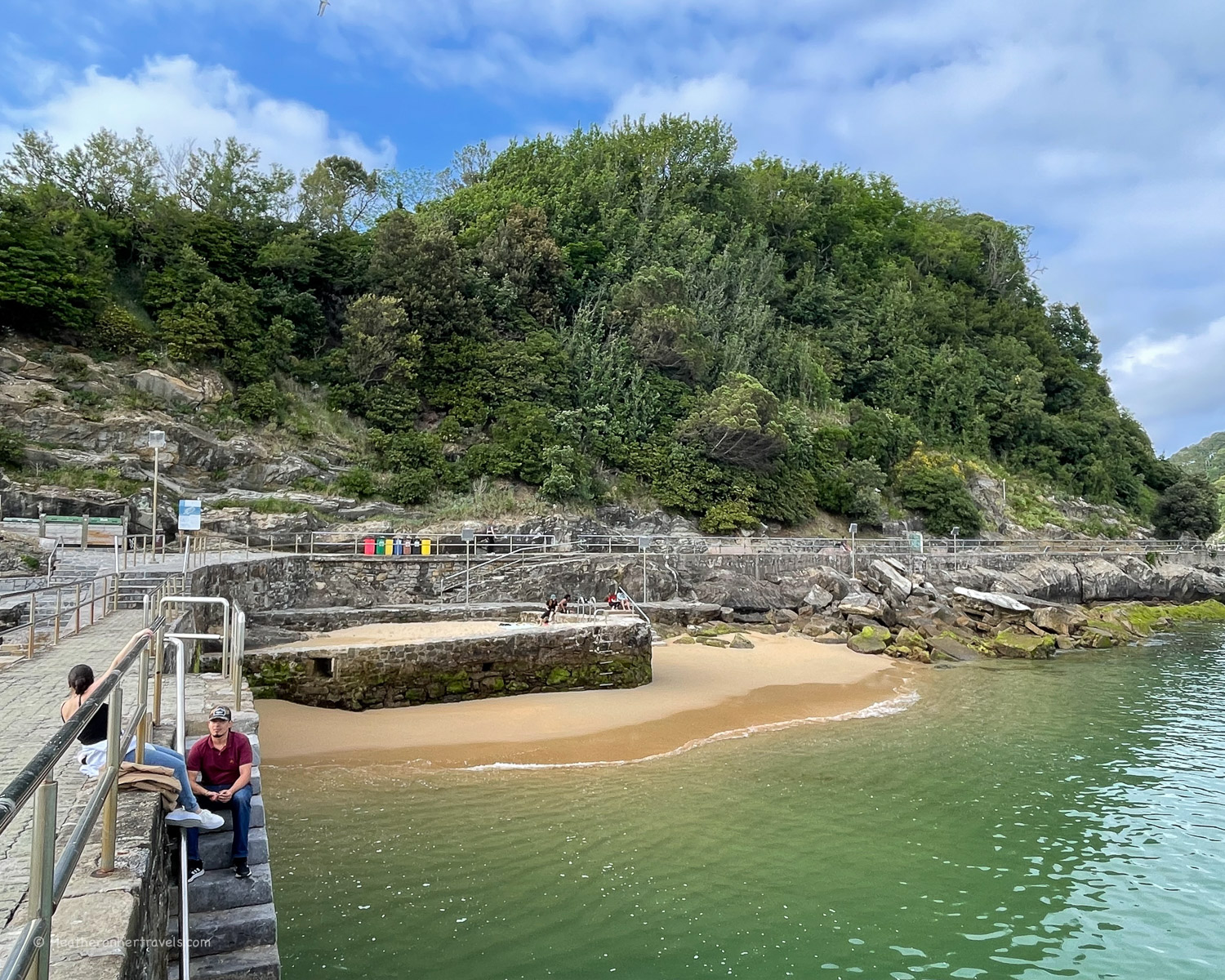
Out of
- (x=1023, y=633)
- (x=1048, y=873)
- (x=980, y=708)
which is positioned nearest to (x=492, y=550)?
(x=980, y=708)

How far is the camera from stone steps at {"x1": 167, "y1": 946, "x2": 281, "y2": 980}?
16.0 feet

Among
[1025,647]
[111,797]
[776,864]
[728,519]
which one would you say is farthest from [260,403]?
[111,797]

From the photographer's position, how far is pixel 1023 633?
28.5 m

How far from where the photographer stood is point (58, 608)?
11703mm

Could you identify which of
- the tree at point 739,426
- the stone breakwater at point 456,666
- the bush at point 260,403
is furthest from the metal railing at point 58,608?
the tree at point 739,426

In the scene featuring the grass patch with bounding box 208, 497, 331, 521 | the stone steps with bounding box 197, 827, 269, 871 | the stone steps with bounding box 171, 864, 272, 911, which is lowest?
the stone steps with bounding box 171, 864, 272, 911

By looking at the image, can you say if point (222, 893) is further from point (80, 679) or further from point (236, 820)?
point (80, 679)

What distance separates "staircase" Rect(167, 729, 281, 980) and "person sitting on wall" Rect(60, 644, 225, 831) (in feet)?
1.02

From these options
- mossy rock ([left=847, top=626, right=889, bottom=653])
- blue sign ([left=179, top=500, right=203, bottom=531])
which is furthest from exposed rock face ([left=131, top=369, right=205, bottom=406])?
mossy rock ([left=847, top=626, right=889, bottom=653])

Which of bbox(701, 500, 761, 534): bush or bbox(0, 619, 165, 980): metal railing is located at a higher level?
bbox(701, 500, 761, 534): bush

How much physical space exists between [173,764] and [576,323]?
4047 centimetres

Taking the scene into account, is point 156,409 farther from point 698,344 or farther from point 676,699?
point 698,344

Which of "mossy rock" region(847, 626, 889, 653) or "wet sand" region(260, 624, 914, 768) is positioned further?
"mossy rock" region(847, 626, 889, 653)

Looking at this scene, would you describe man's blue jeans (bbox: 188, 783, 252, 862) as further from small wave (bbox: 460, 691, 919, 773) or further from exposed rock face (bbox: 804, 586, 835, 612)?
exposed rock face (bbox: 804, 586, 835, 612)
